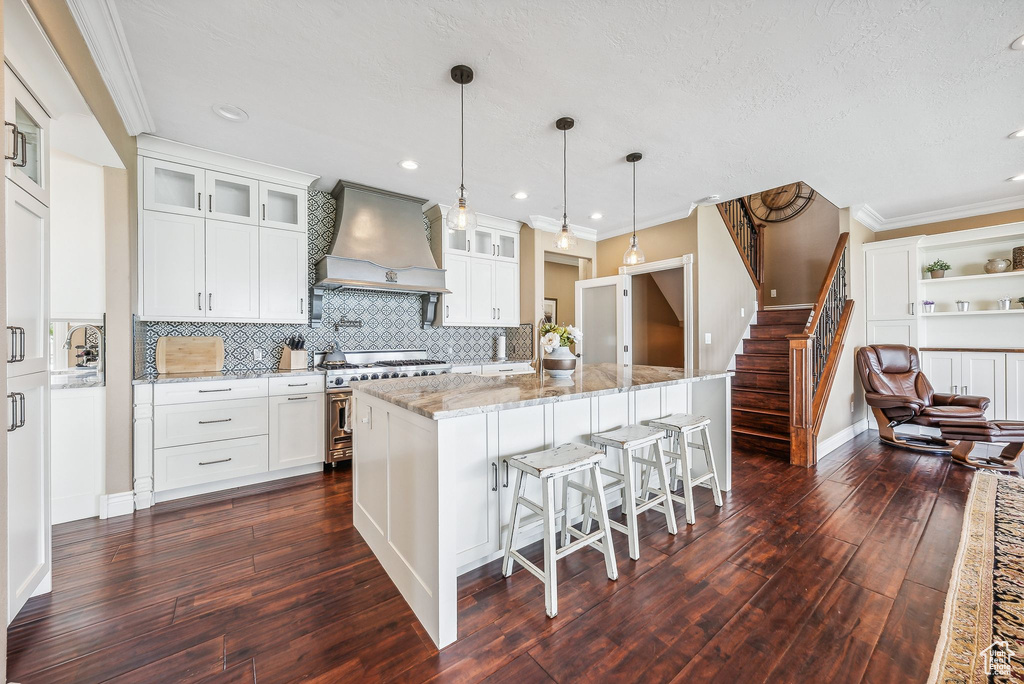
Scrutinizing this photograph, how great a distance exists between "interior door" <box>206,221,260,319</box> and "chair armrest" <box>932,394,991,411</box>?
682 cm

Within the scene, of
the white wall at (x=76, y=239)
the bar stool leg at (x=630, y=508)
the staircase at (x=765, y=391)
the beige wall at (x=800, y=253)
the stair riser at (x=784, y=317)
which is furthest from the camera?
the beige wall at (x=800, y=253)

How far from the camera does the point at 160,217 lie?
3.06 meters

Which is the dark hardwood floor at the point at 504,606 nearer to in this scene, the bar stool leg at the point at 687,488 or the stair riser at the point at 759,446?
the bar stool leg at the point at 687,488

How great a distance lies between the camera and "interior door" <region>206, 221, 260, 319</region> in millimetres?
3268

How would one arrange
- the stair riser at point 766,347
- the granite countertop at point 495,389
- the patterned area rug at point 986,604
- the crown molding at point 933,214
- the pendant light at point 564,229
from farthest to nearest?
the stair riser at point 766,347
the crown molding at point 933,214
the pendant light at point 564,229
the granite countertop at point 495,389
the patterned area rug at point 986,604

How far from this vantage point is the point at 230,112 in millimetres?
2643

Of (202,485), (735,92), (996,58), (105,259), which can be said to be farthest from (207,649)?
(996,58)

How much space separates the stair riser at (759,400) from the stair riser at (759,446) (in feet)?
1.19

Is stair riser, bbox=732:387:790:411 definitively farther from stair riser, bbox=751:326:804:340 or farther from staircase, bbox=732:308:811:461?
stair riser, bbox=751:326:804:340

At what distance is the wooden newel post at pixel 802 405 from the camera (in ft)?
12.0

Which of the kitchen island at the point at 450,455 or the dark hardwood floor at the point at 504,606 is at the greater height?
the kitchen island at the point at 450,455

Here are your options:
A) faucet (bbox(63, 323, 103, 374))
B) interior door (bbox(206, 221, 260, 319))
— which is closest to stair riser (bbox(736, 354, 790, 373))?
interior door (bbox(206, 221, 260, 319))

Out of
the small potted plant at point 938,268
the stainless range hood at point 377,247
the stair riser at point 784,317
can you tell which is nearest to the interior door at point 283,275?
the stainless range hood at point 377,247

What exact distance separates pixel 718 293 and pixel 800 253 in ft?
7.58
